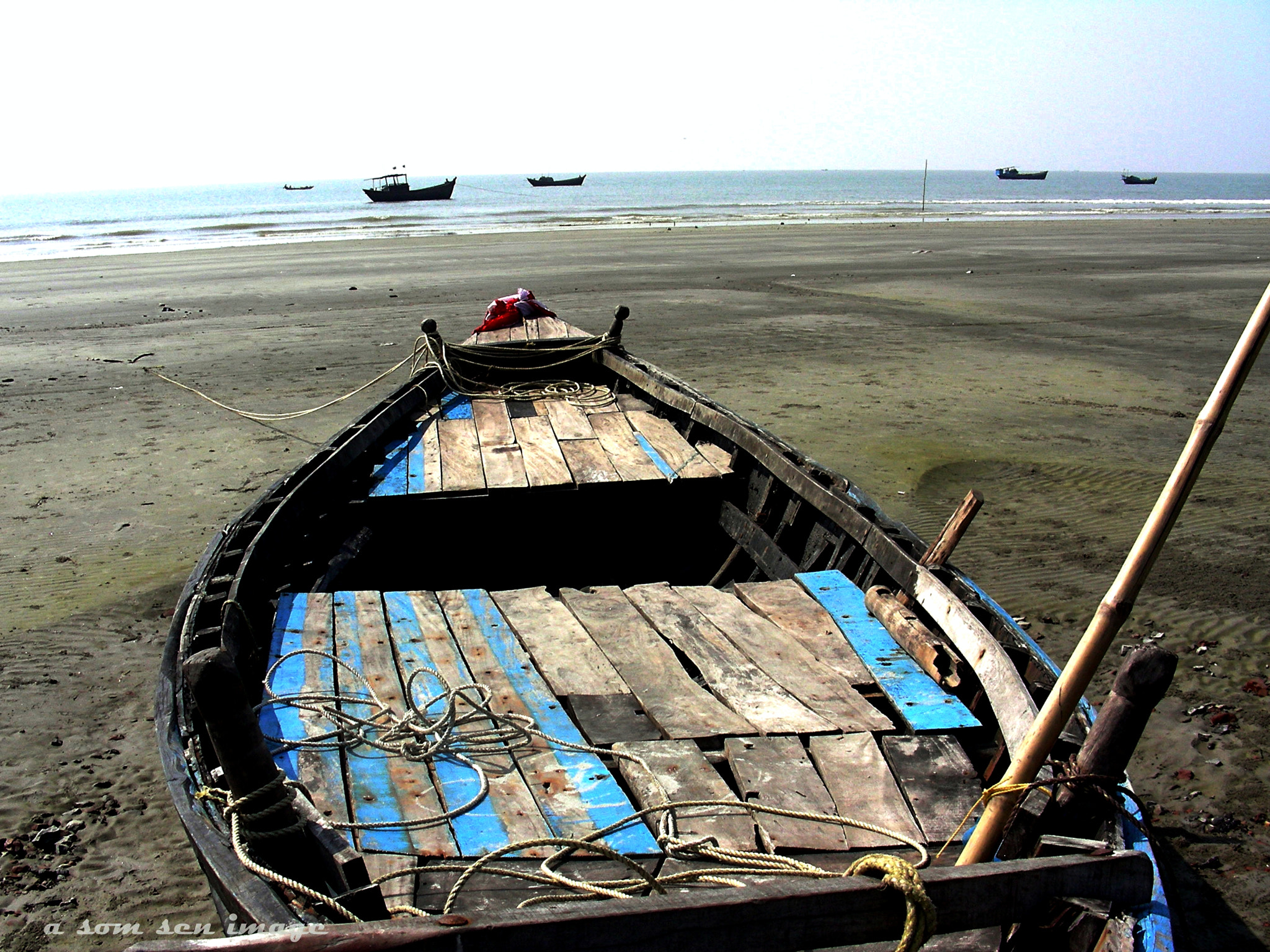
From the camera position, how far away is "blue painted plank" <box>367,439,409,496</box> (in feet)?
18.2

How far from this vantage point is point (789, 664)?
362 cm

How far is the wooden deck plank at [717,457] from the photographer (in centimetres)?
604

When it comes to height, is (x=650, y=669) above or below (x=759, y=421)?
above

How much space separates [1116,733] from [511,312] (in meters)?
8.59

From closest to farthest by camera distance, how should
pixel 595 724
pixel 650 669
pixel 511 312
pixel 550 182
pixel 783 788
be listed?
pixel 783 788 < pixel 595 724 < pixel 650 669 < pixel 511 312 < pixel 550 182

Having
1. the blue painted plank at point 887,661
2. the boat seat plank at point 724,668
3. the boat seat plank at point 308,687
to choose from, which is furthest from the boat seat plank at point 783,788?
the boat seat plank at point 308,687

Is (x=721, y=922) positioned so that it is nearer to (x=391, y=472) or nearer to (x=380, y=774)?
(x=380, y=774)

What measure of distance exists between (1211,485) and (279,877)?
8.63m

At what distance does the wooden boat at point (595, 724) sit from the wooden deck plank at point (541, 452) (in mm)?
50

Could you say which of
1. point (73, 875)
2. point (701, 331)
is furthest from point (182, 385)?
point (73, 875)

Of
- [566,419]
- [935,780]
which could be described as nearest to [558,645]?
[935,780]

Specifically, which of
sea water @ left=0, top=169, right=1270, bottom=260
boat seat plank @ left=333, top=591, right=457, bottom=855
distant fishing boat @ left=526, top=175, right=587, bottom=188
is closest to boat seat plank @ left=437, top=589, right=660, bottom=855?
boat seat plank @ left=333, top=591, right=457, bottom=855

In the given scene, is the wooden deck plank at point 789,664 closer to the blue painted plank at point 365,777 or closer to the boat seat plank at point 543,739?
the boat seat plank at point 543,739

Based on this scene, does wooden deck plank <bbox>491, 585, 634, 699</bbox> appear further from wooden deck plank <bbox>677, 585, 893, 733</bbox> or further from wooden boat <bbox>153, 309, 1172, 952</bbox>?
wooden deck plank <bbox>677, 585, 893, 733</bbox>
